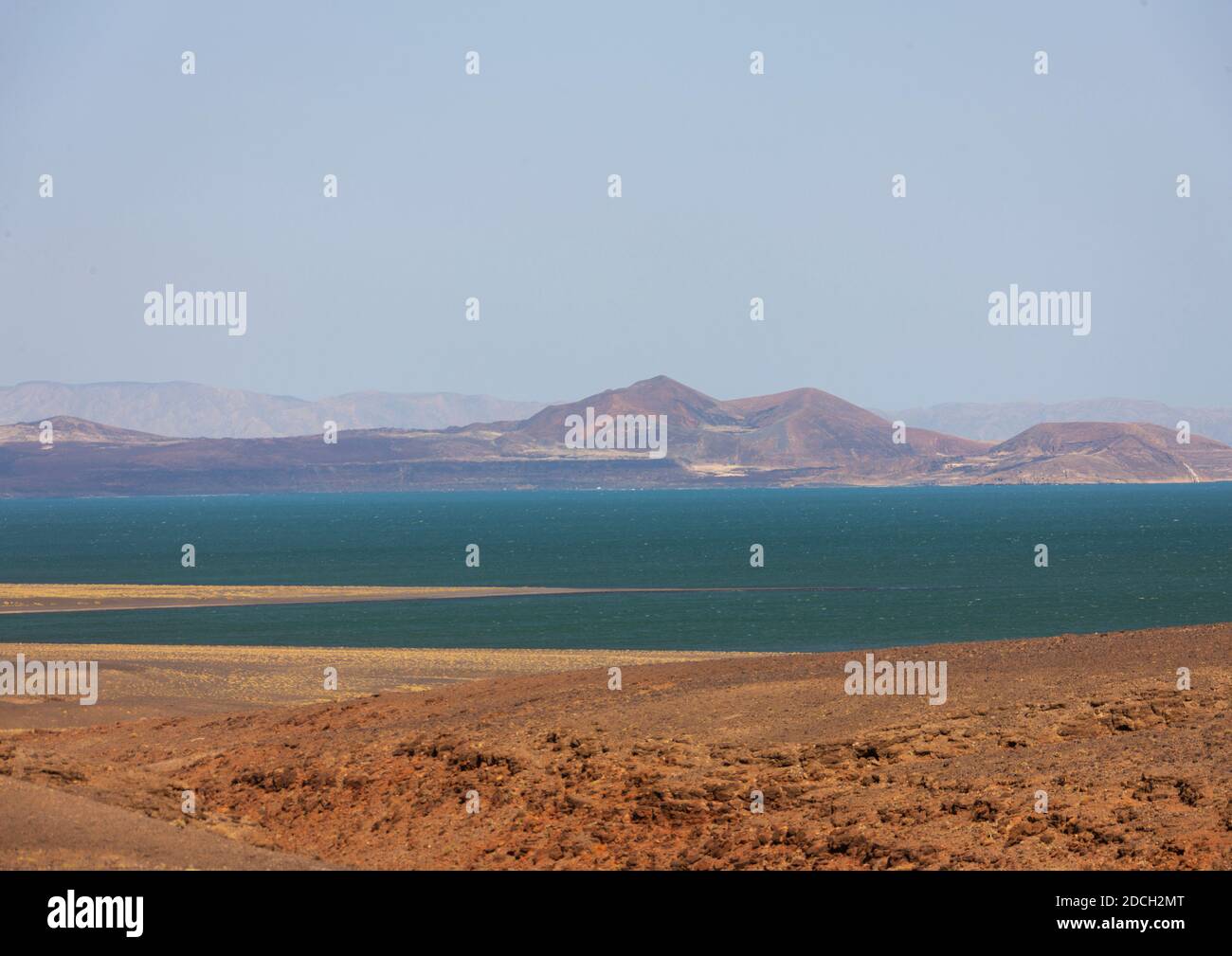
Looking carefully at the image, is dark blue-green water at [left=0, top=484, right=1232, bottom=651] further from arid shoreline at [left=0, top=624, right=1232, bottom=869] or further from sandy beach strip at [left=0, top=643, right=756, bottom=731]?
arid shoreline at [left=0, top=624, right=1232, bottom=869]

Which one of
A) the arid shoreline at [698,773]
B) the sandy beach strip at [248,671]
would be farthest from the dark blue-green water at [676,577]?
the arid shoreline at [698,773]

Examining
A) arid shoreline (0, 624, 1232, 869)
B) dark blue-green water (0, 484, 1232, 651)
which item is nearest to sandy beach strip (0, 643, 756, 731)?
arid shoreline (0, 624, 1232, 869)

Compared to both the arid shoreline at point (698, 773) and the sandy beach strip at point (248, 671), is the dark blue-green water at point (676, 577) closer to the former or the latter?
the sandy beach strip at point (248, 671)

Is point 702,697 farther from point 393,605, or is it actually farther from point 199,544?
point 199,544

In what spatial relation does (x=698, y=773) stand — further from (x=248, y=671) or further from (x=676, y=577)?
(x=676, y=577)

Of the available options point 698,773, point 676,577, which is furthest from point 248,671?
point 676,577
